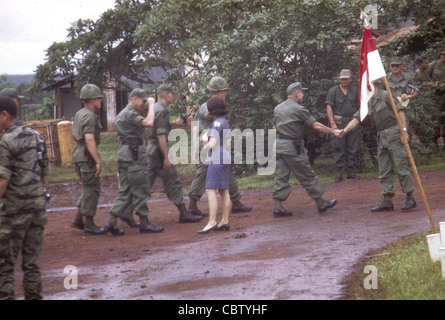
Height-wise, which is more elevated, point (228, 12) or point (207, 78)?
point (228, 12)

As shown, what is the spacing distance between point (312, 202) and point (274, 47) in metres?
4.43

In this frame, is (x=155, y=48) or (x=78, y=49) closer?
(x=155, y=48)

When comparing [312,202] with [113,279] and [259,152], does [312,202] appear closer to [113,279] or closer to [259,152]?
[259,152]

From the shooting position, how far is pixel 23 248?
6.18 metres

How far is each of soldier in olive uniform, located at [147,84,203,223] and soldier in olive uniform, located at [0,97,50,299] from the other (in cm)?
381

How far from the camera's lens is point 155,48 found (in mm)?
19781

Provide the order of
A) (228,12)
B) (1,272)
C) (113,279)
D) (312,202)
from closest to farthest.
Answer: (1,272)
(113,279)
(312,202)
(228,12)

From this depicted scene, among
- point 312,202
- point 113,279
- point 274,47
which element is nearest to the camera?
point 113,279

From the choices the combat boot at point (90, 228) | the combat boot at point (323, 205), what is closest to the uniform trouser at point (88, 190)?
the combat boot at point (90, 228)

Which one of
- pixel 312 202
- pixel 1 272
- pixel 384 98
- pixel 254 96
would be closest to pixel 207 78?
pixel 254 96

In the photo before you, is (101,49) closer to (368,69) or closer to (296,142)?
(296,142)

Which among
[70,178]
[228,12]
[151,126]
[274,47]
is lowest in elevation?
[70,178]

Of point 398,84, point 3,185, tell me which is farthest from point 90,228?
point 398,84

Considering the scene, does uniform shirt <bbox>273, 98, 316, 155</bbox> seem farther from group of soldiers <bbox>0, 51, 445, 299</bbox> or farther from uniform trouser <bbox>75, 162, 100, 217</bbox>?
uniform trouser <bbox>75, 162, 100, 217</bbox>
